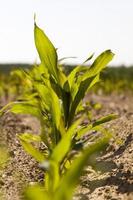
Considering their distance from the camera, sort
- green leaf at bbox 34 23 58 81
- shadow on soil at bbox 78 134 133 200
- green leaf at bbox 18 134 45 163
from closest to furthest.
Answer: green leaf at bbox 18 134 45 163, shadow on soil at bbox 78 134 133 200, green leaf at bbox 34 23 58 81

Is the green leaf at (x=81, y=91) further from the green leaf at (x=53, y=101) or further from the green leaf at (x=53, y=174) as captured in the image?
the green leaf at (x=53, y=174)

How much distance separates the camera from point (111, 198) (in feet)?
7.09

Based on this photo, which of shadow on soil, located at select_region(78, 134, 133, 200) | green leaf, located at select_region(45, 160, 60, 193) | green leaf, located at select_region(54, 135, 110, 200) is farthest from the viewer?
shadow on soil, located at select_region(78, 134, 133, 200)

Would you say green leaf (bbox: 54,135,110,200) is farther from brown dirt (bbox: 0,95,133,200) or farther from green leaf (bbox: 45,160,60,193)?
brown dirt (bbox: 0,95,133,200)

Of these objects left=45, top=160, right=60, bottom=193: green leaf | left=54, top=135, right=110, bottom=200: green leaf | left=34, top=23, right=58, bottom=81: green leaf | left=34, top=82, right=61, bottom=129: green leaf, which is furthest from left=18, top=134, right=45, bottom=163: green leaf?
left=54, top=135, right=110, bottom=200: green leaf

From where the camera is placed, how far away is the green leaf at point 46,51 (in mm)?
2551

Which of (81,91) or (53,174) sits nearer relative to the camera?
(53,174)

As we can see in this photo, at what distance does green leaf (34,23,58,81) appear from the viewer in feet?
8.37

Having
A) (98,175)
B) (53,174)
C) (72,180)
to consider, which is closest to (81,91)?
(98,175)

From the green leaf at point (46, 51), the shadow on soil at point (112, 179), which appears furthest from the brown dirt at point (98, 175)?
the green leaf at point (46, 51)

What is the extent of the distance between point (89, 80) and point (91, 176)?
22.2 inches

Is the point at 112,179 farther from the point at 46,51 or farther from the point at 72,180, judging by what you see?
the point at 72,180

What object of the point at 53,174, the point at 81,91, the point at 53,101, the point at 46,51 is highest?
the point at 46,51

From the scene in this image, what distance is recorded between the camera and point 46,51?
8.46 ft
